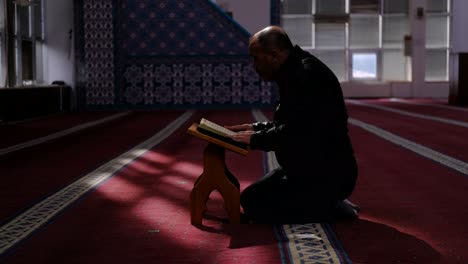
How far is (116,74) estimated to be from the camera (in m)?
10.1

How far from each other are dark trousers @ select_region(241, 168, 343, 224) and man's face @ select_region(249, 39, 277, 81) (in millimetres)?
445

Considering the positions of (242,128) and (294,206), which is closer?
(294,206)

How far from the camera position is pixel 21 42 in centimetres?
868

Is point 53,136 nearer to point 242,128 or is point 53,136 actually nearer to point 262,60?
point 242,128

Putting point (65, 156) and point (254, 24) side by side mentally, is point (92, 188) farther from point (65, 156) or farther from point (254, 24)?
point (254, 24)

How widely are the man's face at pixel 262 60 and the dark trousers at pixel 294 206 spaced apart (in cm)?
44

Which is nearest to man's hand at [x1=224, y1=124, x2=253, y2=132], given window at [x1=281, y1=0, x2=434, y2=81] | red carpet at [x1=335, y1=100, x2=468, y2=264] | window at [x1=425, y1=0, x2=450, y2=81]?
red carpet at [x1=335, y1=100, x2=468, y2=264]

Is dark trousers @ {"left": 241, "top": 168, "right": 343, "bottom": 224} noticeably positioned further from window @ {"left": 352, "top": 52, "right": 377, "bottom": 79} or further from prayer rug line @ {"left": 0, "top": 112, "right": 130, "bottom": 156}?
window @ {"left": 352, "top": 52, "right": 377, "bottom": 79}

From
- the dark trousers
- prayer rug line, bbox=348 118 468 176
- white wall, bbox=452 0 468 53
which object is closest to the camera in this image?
the dark trousers

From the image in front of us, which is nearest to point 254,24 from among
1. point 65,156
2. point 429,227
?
point 65,156

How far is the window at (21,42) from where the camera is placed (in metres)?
7.86

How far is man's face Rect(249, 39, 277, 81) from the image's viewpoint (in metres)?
2.46

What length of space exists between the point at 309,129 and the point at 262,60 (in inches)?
12.0

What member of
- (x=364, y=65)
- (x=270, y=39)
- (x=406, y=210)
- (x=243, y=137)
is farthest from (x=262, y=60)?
(x=364, y=65)
